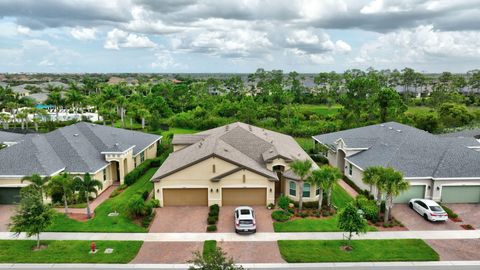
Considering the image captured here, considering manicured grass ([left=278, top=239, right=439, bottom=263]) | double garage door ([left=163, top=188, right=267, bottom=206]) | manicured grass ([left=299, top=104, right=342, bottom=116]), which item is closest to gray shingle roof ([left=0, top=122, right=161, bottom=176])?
double garage door ([left=163, top=188, right=267, bottom=206])

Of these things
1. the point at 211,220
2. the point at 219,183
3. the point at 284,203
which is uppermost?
the point at 219,183

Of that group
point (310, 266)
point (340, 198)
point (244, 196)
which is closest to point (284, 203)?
point (244, 196)

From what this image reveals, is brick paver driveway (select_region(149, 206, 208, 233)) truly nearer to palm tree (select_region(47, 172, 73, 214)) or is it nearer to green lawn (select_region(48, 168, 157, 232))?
green lawn (select_region(48, 168, 157, 232))

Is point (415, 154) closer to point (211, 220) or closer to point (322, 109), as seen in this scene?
point (211, 220)

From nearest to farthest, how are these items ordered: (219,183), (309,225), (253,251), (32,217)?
(32,217) → (253,251) → (309,225) → (219,183)

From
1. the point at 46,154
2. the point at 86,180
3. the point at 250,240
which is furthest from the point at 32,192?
the point at 250,240

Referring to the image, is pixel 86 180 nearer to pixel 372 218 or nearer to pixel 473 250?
pixel 372 218

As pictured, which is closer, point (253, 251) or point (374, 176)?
point (253, 251)

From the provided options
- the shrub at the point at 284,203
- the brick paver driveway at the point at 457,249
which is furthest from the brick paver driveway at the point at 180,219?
the brick paver driveway at the point at 457,249
